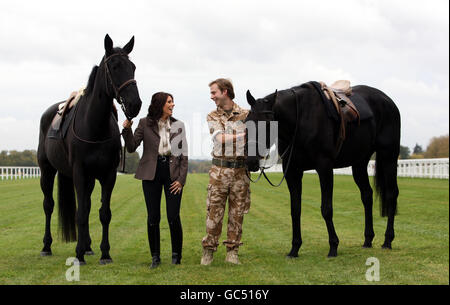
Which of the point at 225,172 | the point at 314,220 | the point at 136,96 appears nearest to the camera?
the point at 136,96

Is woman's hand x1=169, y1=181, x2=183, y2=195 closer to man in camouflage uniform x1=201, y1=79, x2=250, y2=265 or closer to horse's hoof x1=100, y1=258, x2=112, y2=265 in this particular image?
man in camouflage uniform x1=201, y1=79, x2=250, y2=265

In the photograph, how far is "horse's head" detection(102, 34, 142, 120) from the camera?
605 cm

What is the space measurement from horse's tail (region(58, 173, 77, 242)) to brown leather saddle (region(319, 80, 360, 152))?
14.0ft

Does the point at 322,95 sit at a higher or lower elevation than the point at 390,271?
higher

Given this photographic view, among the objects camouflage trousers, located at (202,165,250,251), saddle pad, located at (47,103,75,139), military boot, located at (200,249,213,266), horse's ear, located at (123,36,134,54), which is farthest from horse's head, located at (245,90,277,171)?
saddle pad, located at (47,103,75,139)

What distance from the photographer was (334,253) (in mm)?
7344

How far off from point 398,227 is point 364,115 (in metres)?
3.60

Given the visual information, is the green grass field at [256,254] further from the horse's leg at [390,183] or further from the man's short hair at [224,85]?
the man's short hair at [224,85]

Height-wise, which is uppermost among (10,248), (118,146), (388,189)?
(118,146)

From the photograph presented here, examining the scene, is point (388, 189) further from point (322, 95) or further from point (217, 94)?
point (217, 94)

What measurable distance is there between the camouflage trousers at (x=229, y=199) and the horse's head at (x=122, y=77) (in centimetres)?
131

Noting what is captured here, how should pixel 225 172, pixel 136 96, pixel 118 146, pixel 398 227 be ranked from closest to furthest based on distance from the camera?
pixel 136 96
pixel 225 172
pixel 118 146
pixel 398 227

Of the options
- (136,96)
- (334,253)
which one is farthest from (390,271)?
(136,96)

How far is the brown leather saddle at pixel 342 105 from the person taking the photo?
7789 millimetres
